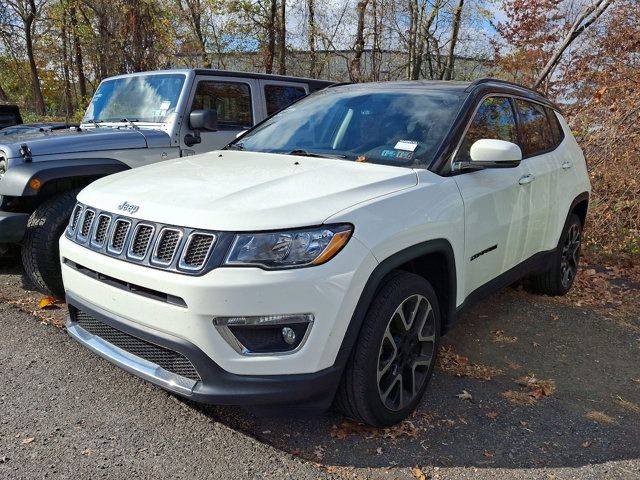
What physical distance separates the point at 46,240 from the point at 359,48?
45.3 feet

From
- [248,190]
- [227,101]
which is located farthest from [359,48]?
[248,190]

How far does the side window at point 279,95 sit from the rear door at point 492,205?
2.77 meters

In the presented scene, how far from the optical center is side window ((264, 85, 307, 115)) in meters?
5.99

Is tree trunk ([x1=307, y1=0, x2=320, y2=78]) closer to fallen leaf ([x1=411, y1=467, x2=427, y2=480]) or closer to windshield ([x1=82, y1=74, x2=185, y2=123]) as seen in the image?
windshield ([x1=82, y1=74, x2=185, y2=123])

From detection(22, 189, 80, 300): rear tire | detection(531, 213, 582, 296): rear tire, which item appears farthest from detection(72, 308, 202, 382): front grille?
detection(531, 213, 582, 296): rear tire

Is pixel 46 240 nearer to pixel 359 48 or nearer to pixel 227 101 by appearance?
pixel 227 101

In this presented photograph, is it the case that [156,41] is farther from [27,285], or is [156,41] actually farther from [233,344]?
[233,344]

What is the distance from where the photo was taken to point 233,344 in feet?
7.48

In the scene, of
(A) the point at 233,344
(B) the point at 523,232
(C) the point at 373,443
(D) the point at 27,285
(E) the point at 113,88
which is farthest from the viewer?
(E) the point at 113,88

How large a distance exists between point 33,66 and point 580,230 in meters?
23.4

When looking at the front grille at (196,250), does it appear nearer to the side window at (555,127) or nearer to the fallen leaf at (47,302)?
the fallen leaf at (47,302)

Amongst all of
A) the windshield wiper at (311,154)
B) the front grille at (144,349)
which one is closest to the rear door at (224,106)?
the windshield wiper at (311,154)

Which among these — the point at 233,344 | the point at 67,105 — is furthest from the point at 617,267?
the point at 67,105

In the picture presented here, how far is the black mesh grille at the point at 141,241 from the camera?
7.98 feet
